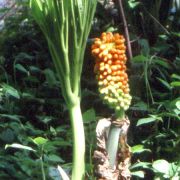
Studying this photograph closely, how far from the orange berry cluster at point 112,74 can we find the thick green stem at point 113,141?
0.03 metres

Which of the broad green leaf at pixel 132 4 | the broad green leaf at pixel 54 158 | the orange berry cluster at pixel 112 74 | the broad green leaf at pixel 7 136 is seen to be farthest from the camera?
the broad green leaf at pixel 132 4

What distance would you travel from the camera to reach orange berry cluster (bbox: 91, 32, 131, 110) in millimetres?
1507

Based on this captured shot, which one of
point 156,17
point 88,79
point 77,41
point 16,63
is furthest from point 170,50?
point 77,41

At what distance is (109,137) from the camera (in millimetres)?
1541

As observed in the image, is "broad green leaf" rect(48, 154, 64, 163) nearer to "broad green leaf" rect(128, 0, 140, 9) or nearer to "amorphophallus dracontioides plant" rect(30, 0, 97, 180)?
"amorphophallus dracontioides plant" rect(30, 0, 97, 180)

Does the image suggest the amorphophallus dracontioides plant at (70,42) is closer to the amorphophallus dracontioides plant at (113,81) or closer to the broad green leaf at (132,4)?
the amorphophallus dracontioides plant at (113,81)

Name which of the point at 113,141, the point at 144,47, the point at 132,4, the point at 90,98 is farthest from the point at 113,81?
the point at 132,4

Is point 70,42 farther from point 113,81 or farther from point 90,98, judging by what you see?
point 90,98

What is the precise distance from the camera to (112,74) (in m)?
1.51

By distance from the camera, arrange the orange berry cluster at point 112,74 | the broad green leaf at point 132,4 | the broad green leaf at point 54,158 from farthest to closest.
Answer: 1. the broad green leaf at point 132,4
2. the broad green leaf at point 54,158
3. the orange berry cluster at point 112,74

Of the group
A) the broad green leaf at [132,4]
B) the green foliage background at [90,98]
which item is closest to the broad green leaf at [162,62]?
the green foliage background at [90,98]

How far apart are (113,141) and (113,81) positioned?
0.51ft

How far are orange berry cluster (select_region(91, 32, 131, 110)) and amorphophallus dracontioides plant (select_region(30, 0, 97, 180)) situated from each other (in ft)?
0.26

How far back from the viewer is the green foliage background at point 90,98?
184 centimetres
